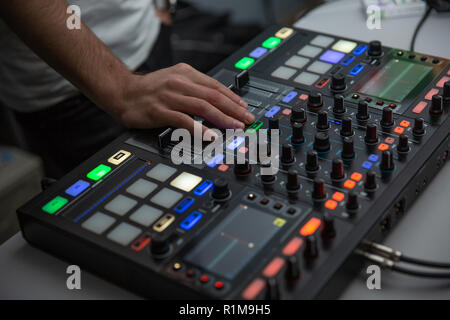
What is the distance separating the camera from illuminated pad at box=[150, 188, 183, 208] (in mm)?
930

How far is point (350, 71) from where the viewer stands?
1.21 metres

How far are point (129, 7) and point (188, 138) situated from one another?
0.56 m

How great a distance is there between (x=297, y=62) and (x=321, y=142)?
315 mm

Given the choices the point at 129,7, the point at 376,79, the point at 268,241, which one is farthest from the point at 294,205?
the point at 129,7

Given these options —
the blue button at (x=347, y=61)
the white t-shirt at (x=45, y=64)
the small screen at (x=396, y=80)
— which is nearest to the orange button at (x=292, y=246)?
the small screen at (x=396, y=80)

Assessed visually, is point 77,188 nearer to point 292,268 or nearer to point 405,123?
point 292,268

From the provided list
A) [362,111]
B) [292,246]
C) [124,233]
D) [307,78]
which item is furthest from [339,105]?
[124,233]

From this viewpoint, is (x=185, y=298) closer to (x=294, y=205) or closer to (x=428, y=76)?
(x=294, y=205)

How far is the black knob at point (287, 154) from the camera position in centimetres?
98

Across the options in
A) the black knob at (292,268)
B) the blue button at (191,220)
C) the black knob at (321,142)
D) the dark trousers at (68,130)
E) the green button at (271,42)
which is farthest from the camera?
the dark trousers at (68,130)

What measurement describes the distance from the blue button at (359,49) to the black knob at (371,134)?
305 millimetres

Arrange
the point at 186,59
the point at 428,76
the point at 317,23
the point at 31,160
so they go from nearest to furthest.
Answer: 1. the point at 428,76
2. the point at 317,23
3. the point at 31,160
4. the point at 186,59

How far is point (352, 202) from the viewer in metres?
0.88

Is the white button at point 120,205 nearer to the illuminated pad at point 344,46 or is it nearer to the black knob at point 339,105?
the black knob at point 339,105
